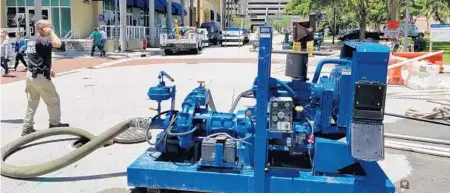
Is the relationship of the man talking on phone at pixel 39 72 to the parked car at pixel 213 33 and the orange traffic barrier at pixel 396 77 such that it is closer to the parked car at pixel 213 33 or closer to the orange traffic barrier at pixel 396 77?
the orange traffic barrier at pixel 396 77

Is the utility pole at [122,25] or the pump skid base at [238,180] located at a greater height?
the utility pole at [122,25]

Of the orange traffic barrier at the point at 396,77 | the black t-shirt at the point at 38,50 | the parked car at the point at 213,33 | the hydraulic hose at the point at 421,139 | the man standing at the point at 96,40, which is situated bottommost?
the hydraulic hose at the point at 421,139

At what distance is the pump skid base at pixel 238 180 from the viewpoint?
4301 millimetres

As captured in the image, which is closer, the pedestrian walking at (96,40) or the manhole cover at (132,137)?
the manhole cover at (132,137)

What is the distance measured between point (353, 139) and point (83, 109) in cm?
730

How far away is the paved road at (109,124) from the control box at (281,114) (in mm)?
1800

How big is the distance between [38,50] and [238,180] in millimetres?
4254

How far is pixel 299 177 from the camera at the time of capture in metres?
4.40

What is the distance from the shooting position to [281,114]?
14.1 feet

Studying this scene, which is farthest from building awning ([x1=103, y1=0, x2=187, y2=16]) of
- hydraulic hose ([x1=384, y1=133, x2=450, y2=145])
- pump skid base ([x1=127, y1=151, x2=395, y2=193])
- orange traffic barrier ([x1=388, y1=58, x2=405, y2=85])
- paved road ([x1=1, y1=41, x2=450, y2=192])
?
pump skid base ([x1=127, y1=151, x2=395, y2=193])

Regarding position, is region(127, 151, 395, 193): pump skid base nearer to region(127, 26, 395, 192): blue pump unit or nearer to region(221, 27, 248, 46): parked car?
region(127, 26, 395, 192): blue pump unit

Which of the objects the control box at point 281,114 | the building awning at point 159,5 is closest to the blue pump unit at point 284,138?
the control box at point 281,114

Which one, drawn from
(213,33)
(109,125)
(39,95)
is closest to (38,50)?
(39,95)

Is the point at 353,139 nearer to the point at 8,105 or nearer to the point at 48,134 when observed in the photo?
the point at 48,134
